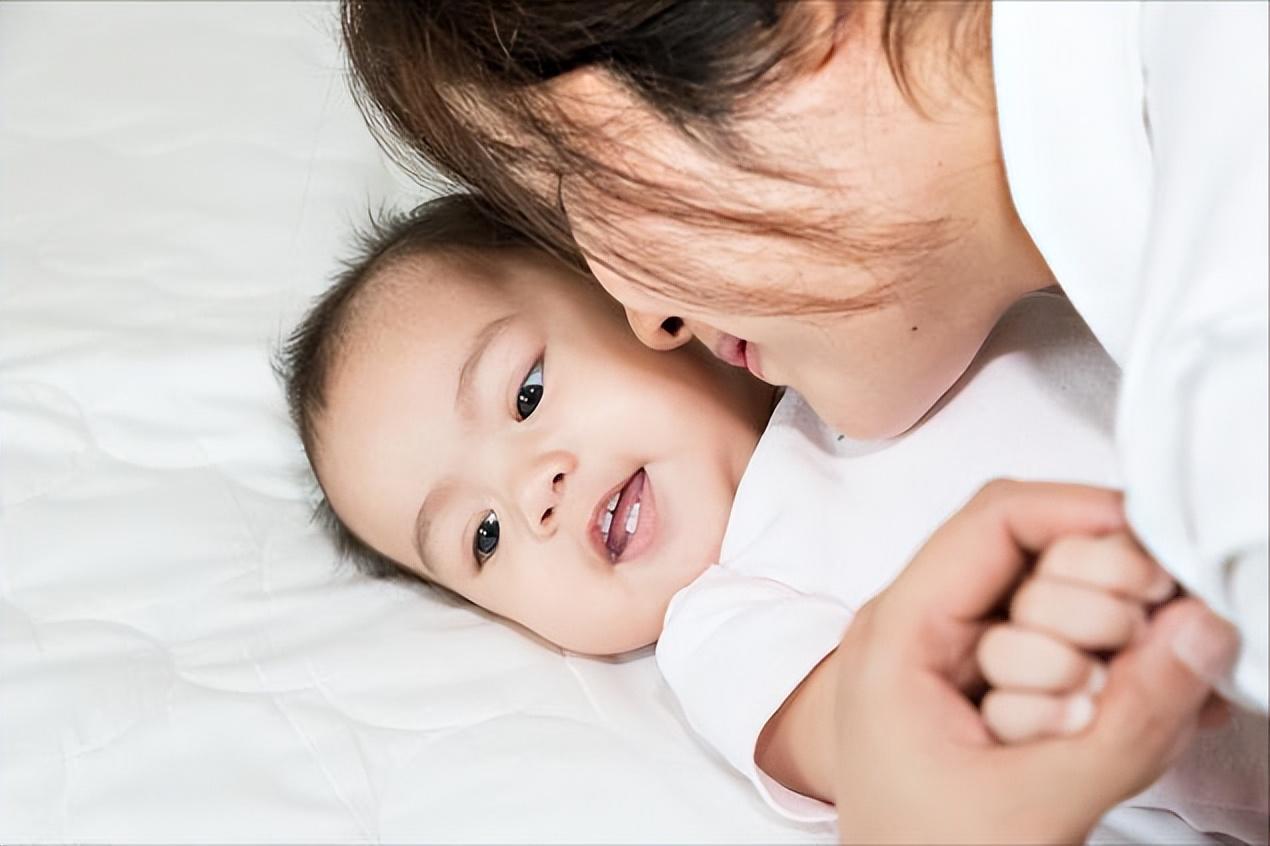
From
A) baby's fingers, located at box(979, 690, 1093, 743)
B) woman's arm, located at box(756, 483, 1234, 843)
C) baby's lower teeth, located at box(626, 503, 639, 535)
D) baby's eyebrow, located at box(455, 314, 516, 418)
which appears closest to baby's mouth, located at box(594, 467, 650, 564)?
baby's lower teeth, located at box(626, 503, 639, 535)

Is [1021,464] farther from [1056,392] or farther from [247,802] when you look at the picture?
[247,802]

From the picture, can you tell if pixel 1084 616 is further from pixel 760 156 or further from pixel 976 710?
pixel 760 156

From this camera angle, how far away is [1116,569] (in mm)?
588

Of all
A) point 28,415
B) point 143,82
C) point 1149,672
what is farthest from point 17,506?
point 1149,672

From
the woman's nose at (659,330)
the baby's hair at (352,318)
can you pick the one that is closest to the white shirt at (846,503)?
the woman's nose at (659,330)

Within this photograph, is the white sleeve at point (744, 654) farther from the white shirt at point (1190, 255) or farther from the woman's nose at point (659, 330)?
the white shirt at point (1190, 255)

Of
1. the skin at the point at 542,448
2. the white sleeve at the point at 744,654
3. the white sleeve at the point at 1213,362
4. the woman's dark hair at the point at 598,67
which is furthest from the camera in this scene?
the skin at the point at 542,448

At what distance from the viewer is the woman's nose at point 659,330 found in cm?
89

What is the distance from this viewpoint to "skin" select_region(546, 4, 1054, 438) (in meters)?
0.73

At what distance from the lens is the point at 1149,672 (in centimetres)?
59

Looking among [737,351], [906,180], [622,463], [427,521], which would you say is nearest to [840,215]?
[906,180]

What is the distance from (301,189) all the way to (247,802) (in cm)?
60

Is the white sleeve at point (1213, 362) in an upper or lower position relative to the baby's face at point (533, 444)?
upper

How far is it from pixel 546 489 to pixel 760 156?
1.02ft
